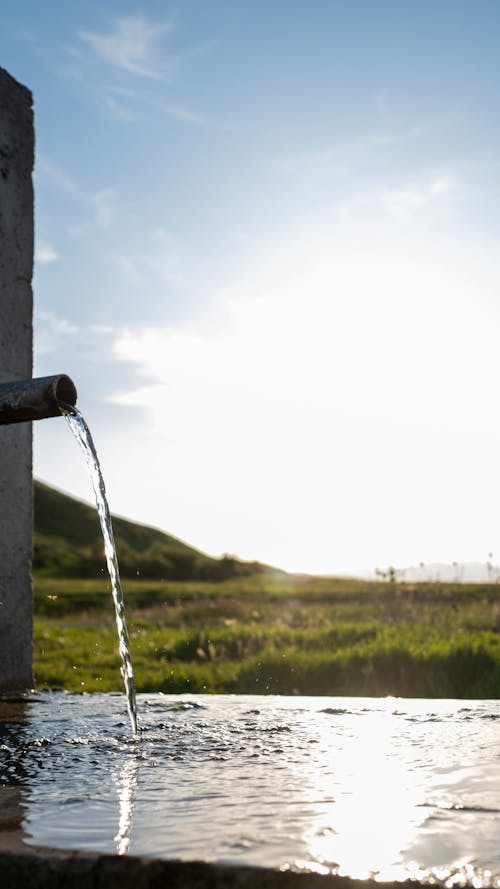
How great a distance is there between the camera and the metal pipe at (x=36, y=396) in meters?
2.63

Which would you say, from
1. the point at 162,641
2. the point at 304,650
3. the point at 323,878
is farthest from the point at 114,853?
the point at 162,641

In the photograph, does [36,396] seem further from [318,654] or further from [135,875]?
[318,654]

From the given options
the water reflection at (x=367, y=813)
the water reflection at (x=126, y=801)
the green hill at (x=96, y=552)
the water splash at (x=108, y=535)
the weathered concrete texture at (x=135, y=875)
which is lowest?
the weathered concrete texture at (x=135, y=875)

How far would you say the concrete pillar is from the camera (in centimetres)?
404

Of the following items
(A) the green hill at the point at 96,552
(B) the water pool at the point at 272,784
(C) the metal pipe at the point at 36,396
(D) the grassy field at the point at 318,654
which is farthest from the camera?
(A) the green hill at the point at 96,552

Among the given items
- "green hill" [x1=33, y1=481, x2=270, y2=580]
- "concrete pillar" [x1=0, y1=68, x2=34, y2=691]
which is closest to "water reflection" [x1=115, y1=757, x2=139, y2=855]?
"concrete pillar" [x1=0, y1=68, x2=34, y2=691]

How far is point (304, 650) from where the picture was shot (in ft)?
22.9

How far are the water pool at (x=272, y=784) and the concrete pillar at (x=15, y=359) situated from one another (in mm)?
842

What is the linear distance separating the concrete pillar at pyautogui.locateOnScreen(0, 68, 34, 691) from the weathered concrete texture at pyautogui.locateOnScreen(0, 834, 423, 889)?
2625mm

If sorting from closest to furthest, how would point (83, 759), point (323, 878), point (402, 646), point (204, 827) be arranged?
point (323, 878)
point (204, 827)
point (83, 759)
point (402, 646)

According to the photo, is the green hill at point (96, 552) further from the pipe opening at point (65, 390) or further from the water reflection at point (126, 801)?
the water reflection at point (126, 801)

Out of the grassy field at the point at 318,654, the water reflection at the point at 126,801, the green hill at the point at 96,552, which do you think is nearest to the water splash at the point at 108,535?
the water reflection at the point at 126,801

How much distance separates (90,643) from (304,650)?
334 centimetres

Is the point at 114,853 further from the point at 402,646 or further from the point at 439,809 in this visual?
the point at 402,646
